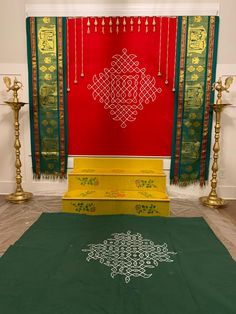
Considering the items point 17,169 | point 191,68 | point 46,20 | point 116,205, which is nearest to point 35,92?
point 46,20

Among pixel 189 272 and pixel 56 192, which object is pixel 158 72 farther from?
pixel 189 272

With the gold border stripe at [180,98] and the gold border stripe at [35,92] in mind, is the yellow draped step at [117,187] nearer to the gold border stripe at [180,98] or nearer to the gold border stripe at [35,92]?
the gold border stripe at [180,98]

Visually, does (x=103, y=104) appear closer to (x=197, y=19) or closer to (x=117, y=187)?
(x=117, y=187)

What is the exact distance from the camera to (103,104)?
3.17 meters

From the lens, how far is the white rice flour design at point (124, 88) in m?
3.11

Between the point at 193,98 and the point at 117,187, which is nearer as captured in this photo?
the point at 117,187

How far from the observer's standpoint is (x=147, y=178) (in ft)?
9.66

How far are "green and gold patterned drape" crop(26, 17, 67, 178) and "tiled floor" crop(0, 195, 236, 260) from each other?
447 mm

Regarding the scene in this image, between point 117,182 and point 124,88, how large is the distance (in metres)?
1.04

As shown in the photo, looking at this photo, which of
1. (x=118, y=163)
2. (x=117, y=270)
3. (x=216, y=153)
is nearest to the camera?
(x=117, y=270)

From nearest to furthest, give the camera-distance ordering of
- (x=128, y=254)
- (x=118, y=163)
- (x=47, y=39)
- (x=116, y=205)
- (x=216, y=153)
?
(x=128, y=254)
(x=116, y=205)
(x=216, y=153)
(x=47, y=39)
(x=118, y=163)

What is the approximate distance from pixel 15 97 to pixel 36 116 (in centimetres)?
35

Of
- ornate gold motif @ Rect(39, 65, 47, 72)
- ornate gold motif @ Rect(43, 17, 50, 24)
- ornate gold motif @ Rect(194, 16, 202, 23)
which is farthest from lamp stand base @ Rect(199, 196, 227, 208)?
ornate gold motif @ Rect(43, 17, 50, 24)

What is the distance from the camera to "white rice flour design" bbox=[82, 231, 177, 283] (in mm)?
Result: 1721
